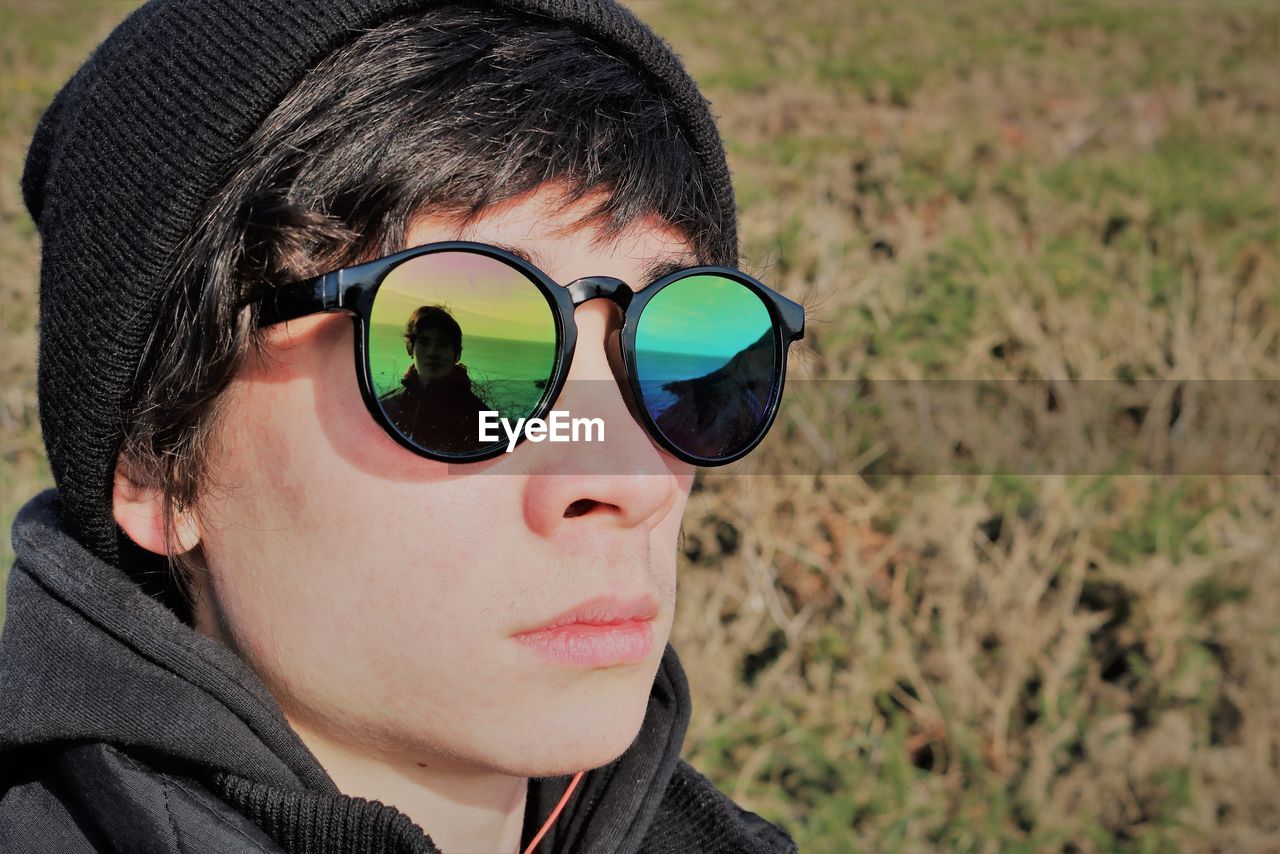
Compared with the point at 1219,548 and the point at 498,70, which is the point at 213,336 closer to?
the point at 498,70

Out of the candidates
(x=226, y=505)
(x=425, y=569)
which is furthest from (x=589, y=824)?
(x=226, y=505)

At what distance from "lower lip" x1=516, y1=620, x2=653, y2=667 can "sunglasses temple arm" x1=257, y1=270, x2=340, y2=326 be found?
430mm

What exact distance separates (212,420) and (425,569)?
1.12 feet

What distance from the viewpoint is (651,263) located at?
1.45 metres

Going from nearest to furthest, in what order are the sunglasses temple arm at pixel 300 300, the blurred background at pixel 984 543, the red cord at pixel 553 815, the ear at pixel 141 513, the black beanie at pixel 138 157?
the sunglasses temple arm at pixel 300 300 < the black beanie at pixel 138 157 < the ear at pixel 141 513 < the red cord at pixel 553 815 < the blurred background at pixel 984 543

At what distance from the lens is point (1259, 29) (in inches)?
436

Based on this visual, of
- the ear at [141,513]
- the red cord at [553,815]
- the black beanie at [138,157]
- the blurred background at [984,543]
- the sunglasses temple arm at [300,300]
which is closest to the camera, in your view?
the sunglasses temple arm at [300,300]

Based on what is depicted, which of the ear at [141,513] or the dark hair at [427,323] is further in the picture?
the ear at [141,513]

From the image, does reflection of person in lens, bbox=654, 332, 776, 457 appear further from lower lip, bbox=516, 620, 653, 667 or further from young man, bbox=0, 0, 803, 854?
lower lip, bbox=516, 620, 653, 667

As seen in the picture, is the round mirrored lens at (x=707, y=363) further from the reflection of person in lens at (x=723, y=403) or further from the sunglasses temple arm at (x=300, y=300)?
the sunglasses temple arm at (x=300, y=300)

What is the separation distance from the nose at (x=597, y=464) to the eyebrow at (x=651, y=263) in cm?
7

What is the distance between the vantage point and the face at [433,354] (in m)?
1.25

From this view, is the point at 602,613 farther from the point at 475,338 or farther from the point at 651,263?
the point at 651,263

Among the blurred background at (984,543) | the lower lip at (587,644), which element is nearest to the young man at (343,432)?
the lower lip at (587,644)
